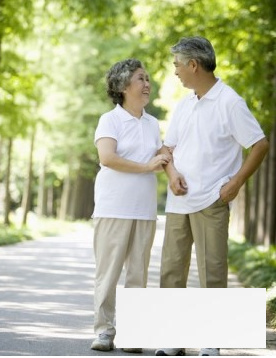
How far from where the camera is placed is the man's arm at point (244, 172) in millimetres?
6879

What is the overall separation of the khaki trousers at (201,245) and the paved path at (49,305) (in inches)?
25.3

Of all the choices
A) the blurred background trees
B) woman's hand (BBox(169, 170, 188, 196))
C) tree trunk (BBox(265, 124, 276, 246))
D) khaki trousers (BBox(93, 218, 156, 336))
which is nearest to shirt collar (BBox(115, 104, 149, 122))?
woman's hand (BBox(169, 170, 188, 196))

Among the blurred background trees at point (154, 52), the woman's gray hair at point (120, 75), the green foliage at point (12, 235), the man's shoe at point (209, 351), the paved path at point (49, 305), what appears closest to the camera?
the man's shoe at point (209, 351)

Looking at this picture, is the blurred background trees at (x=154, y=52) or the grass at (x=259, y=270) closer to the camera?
the grass at (x=259, y=270)

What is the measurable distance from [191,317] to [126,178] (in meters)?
1.72

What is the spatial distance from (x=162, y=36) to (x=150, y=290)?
1470 cm

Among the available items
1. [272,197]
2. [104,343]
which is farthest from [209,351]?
[272,197]

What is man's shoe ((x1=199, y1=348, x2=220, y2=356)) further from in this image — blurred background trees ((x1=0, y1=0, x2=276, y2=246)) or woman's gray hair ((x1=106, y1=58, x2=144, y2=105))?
blurred background trees ((x1=0, y1=0, x2=276, y2=246))

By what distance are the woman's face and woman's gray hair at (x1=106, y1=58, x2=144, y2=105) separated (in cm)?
3

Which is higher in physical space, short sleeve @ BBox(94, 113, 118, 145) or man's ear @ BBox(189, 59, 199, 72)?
man's ear @ BBox(189, 59, 199, 72)

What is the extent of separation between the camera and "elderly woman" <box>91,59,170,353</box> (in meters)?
7.36

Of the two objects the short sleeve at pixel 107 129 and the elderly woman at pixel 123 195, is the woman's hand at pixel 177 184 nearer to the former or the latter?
the elderly woman at pixel 123 195

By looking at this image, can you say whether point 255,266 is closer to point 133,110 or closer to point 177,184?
point 133,110

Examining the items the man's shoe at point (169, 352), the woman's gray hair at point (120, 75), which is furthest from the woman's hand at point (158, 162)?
the man's shoe at point (169, 352)
